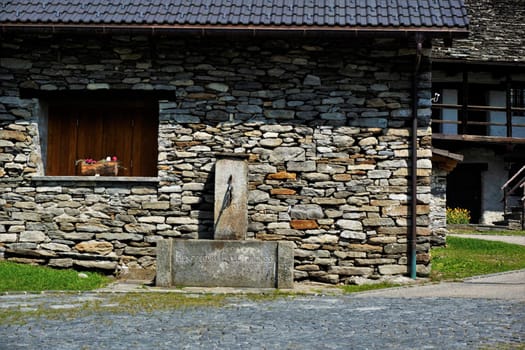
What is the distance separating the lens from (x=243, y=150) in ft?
30.7

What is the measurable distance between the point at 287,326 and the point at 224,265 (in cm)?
264

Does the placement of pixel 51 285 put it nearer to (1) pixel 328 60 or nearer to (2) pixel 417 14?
(1) pixel 328 60

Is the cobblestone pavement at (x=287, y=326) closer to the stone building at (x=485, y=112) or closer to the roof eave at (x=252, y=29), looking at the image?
the roof eave at (x=252, y=29)

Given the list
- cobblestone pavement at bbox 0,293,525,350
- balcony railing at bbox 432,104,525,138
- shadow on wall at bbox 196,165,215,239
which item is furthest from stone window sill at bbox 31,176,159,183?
balcony railing at bbox 432,104,525,138

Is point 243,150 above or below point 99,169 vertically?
above

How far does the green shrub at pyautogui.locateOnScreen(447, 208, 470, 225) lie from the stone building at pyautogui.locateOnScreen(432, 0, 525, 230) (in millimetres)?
1299

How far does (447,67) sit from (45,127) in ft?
46.8

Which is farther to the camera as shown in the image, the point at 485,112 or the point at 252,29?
the point at 485,112

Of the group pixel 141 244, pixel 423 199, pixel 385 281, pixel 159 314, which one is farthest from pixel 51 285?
pixel 423 199

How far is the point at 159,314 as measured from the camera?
251 inches

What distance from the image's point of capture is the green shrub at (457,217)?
64.3 ft

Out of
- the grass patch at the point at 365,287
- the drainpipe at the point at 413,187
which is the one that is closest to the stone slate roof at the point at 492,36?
the drainpipe at the point at 413,187

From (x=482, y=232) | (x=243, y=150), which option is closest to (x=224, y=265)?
(x=243, y=150)

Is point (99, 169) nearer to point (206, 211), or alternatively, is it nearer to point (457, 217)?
point (206, 211)
